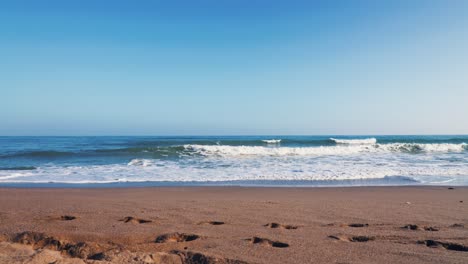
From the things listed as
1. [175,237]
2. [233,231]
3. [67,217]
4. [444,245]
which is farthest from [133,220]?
[444,245]

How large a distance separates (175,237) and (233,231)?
0.72m

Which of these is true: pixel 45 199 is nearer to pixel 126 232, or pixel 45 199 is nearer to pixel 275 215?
pixel 126 232

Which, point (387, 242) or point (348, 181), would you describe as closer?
point (387, 242)

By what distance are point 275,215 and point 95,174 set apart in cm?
891

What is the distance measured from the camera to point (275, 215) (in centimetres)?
489

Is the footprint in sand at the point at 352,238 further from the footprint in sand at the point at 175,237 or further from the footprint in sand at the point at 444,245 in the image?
the footprint in sand at the point at 175,237

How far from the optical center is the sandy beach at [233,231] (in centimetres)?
315

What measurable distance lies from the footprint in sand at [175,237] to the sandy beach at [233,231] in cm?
1

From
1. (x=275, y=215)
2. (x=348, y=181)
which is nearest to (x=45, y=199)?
(x=275, y=215)

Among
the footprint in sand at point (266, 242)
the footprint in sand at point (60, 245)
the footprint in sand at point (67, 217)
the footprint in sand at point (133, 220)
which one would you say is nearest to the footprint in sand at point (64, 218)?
the footprint in sand at point (67, 217)

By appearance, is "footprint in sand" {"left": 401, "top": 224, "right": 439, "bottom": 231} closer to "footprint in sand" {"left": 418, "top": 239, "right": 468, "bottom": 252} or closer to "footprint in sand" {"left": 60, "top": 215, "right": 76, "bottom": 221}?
"footprint in sand" {"left": 418, "top": 239, "right": 468, "bottom": 252}

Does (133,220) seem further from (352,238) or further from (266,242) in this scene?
(352,238)

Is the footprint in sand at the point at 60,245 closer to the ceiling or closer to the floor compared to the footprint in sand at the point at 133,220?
closer to the ceiling

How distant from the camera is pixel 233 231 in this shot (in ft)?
13.1
